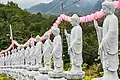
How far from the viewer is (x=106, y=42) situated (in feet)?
21.6

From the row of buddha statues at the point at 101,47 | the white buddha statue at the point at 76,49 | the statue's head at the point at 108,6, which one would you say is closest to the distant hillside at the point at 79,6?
the row of buddha statues at the point at 101,47

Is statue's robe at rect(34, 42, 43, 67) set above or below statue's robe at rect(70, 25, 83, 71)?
above

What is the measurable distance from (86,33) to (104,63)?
19.5 m

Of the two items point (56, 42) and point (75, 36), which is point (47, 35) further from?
point (75, 36)

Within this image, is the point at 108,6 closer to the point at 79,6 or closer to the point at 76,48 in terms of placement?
the point at 76,48

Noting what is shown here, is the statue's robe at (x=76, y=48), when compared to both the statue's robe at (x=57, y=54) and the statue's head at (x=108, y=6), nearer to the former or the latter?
the statue's robe at (x=57, y=54)

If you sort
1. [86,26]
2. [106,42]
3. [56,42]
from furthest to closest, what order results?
[86,26], [56,42], [106,42]

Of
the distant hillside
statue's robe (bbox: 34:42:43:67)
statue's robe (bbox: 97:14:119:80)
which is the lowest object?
statue's robe (bbox: 97:14:119:80)

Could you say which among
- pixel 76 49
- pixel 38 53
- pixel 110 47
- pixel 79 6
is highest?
pixel 79 6

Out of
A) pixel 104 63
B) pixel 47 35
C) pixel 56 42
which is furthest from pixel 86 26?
pixel 104 63

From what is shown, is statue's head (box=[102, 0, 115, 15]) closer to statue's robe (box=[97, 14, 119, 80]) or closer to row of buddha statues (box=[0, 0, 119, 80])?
row of buddha statues (box=[0, 0, 119, 80])

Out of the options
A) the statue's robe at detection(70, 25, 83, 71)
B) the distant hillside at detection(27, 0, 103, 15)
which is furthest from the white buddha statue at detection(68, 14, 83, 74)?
the distant hillside at detection(27, 0, 103, 15)

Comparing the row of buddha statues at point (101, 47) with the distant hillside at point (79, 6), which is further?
the distant hillside at point (79, 6)

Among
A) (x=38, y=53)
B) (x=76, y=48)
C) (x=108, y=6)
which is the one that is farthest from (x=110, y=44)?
(x=38, y=53)
